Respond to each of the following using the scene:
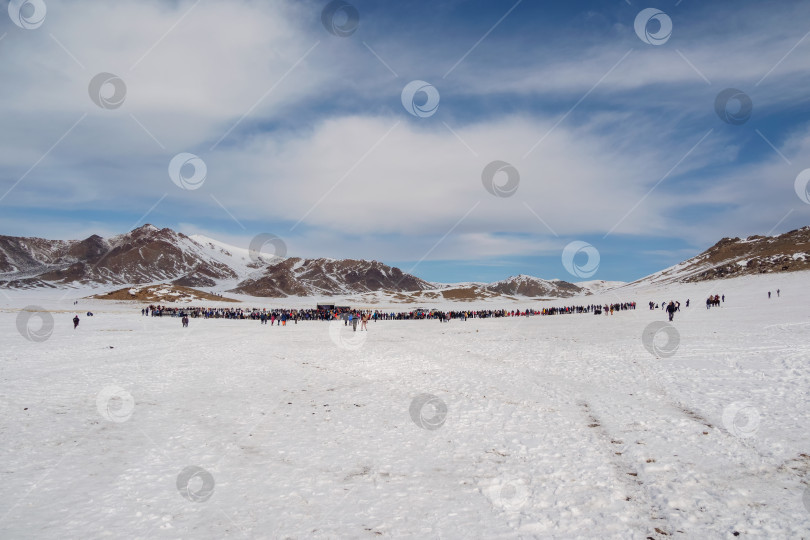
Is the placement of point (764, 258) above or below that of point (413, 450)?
above

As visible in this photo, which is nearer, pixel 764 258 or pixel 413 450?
pixel 413 450

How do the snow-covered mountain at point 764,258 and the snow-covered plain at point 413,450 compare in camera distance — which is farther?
the snow-covered mountain at point 764,258

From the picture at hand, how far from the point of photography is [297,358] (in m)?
27.1

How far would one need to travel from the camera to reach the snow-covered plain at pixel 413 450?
24.7 ft

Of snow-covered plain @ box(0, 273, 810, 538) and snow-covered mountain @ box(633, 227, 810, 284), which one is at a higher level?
snow-covered mountain @ box(633, 227, 810, 284)

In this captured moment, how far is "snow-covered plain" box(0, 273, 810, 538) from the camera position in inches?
296

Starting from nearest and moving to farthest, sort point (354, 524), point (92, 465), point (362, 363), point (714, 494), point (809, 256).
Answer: point (354, 524) → point (714, 494) → point (92, 465) → point (362, 363) → point (809, 256)

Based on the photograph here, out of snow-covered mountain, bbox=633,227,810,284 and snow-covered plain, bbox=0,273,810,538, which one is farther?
snow-covered mountain, bbox=633,227,810,284

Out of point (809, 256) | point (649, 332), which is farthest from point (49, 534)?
point (809, 256)

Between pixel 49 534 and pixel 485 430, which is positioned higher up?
pixel 485 430

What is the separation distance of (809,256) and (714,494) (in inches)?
5668

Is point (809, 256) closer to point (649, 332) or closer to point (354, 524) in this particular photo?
point (649, 332)

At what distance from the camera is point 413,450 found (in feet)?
36.6

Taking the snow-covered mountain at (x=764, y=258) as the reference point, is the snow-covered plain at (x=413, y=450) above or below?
below
